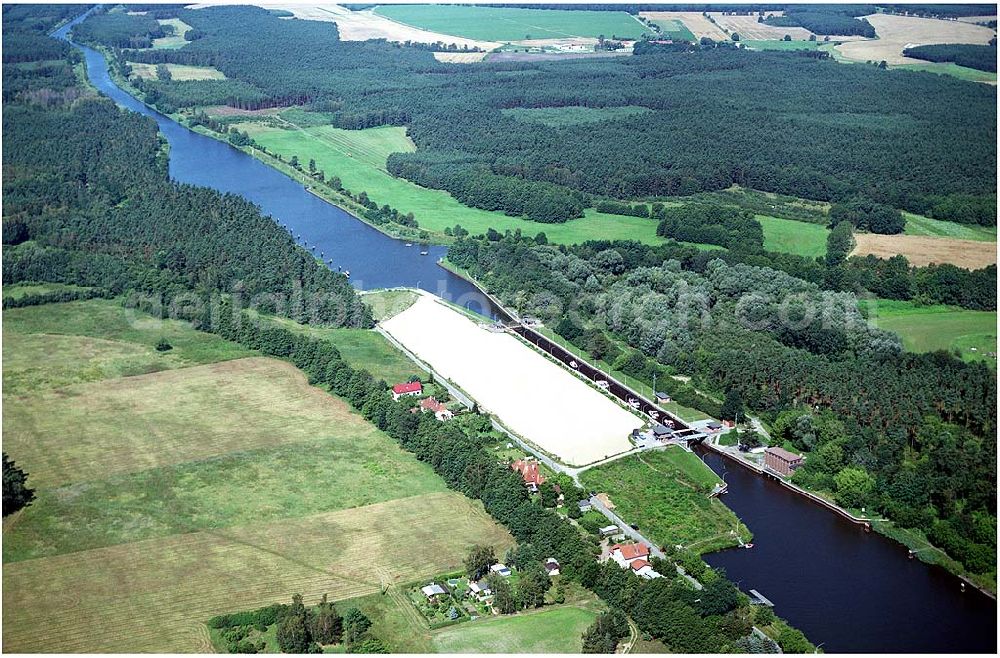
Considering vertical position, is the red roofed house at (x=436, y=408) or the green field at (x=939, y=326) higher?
the green field at (x=939, y=326)

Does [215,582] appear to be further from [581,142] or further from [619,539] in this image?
[581,142]

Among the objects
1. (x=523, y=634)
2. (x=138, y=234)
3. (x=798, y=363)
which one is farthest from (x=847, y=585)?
(x=138, y=234)

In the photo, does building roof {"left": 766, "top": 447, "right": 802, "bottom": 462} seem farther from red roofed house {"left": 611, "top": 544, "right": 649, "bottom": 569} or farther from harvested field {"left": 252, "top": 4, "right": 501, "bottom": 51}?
harvested field {"left": 252, "top": 4, "right": 501, "bottom": 51}

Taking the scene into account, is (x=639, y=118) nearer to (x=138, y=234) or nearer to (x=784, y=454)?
(x=138, y=234)

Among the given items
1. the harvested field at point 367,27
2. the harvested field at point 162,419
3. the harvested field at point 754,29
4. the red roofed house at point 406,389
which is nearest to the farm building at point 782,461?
the red roofed house at point 406,389

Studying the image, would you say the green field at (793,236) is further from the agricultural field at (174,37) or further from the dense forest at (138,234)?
the agricultural field at (174,37)
